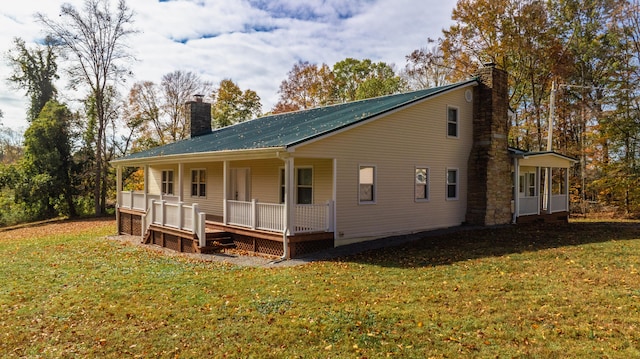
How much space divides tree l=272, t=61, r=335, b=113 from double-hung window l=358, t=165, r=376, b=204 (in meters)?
28.7

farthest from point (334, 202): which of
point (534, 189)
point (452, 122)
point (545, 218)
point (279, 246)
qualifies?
point (534, 189)

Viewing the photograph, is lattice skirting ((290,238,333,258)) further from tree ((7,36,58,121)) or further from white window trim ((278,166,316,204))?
tree ((7,36,58,121))

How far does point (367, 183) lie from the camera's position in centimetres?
1416

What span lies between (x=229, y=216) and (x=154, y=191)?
12.7 m

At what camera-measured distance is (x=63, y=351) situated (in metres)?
5.87

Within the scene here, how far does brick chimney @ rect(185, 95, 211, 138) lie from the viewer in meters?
24.9

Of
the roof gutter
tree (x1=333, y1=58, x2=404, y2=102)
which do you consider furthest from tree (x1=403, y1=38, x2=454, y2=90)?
the roof gutter

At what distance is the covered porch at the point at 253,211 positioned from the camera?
12.2 m

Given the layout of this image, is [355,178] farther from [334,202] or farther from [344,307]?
[344,307]

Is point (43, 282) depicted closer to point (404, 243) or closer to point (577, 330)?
point (404, 243)

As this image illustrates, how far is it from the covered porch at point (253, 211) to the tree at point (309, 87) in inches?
921

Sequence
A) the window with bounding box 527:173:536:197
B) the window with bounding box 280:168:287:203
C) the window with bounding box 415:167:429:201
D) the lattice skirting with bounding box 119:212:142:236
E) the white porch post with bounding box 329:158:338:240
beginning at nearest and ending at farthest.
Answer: the white porch post with bounding box 329:158:338:240
the window with bounding box 280:168:287:203
the window with bounding box 415:167:429:201
the lattice skirting with bounding box 119:212:142:236
the window with bounding box 527:173:536:197

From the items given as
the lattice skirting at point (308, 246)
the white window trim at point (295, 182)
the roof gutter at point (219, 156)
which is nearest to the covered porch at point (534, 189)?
the white window trim at point (295, 182)

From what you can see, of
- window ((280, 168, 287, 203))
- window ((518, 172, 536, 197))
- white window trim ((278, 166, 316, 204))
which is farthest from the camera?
A: window ((518, 172, 536, 197))
